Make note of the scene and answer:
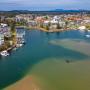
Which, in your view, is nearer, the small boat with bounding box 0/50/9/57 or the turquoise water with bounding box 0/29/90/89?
the turquoise water with bounding box 0/29/90/89

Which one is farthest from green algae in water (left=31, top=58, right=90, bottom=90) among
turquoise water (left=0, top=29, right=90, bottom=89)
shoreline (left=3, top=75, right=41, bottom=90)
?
turquoise water (left=0, top=29, right=90, bottom=89)

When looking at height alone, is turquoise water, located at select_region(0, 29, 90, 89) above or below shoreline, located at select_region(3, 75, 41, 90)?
below

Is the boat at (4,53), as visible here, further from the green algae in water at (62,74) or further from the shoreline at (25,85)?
the shoreline at (25,85)

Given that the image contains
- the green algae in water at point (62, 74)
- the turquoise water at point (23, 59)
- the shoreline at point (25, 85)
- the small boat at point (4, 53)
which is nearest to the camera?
the shoreline at point (25, 85)

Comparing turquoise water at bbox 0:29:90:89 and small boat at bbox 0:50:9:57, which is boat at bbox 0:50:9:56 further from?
turquoise water at bbox 0:29:90:89


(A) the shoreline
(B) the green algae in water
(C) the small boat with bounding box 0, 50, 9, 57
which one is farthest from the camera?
(C) the small boat with bounding box 0, 50, 9, 57

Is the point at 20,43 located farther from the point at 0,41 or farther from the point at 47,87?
the point at 47,87

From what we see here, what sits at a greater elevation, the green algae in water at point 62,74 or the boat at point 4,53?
the green algae in water at point 62,74

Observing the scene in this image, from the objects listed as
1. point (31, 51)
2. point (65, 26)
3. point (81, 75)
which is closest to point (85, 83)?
point (81, 75)

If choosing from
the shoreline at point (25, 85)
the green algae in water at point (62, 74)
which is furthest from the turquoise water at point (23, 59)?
the green algae in water at point (62, 74)

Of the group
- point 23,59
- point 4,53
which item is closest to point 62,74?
point 23,59

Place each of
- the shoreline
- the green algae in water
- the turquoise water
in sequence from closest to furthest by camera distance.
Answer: the shoreline < the green algae in water < the turquoise water
